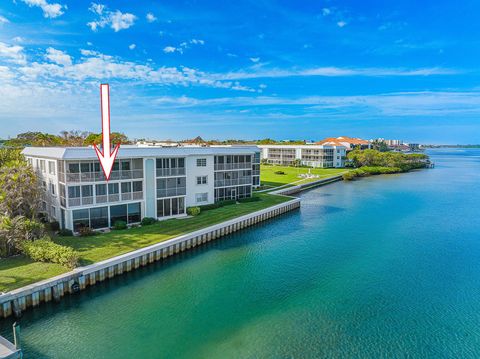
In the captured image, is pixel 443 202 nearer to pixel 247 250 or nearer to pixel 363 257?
pixel 363 257

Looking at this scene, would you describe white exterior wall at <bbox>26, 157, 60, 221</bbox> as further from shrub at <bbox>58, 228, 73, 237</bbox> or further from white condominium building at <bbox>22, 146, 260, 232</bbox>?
shrub at <bbox>58, 228, 73, 237</bbox>

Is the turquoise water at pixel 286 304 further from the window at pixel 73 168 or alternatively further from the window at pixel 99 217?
the window at pixel 73 168

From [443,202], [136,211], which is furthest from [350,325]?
[443,202]

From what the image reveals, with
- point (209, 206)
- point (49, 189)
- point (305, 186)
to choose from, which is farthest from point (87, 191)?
point (305, 186)

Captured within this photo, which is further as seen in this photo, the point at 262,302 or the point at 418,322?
the point at 262,302

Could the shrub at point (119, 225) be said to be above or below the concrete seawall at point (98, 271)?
above

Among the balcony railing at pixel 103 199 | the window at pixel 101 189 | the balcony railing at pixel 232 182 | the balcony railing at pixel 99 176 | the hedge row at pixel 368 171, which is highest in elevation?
the balcony railing at pixel 99 176

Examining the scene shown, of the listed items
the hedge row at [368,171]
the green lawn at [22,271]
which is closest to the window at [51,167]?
the green lawn at [22,271]

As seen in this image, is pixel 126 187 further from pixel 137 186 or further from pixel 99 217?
pixel 99 217
